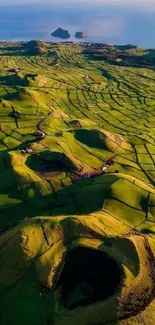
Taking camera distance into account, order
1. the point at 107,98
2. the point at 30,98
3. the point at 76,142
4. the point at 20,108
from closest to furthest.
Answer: the point at 76,142, the point at 20,108, the point at 30,98, the point at 107,98

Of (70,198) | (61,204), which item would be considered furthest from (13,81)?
(61,204)

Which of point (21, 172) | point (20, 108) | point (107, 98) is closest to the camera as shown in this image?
point (21, 172)

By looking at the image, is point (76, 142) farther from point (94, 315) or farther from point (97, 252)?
point (94, 315)

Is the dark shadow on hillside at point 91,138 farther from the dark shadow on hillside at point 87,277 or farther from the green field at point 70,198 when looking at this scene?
the dark shadow on hillside at point 87,277

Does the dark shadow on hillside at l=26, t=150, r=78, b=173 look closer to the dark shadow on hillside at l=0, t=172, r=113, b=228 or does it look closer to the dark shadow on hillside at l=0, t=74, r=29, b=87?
the dark shadow on hillside at l=0, t=172, r=113, b=228

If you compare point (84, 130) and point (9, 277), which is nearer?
point (9, 277)

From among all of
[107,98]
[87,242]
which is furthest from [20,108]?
[87,242]

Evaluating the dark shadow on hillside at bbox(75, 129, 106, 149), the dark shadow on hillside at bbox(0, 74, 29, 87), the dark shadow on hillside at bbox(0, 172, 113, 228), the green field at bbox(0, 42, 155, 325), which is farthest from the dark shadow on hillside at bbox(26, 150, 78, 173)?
the dark shadow on hillside at bbox(0, 74, 29, 87)
